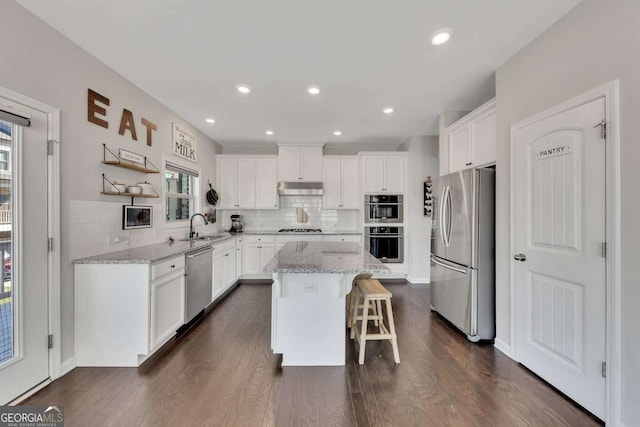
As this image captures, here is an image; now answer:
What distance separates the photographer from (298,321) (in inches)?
83.7

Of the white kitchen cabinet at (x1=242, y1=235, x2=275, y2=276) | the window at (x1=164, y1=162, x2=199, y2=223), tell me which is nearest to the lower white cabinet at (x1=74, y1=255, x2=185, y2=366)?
the window at (x1=164, y1=162, x2=199, y2=223)

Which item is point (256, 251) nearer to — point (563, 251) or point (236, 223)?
point (236, 223)

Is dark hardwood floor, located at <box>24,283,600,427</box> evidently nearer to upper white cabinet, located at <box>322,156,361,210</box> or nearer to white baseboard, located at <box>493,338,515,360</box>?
white baseboard, located at <box>493,338,515,360</box>

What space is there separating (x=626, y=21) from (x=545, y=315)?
1910mm

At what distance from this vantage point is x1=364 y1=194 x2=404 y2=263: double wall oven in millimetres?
4648

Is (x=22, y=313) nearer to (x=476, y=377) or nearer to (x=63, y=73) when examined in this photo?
(x=63, y=73)

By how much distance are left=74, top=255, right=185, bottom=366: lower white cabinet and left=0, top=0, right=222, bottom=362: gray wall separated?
79 millimetres

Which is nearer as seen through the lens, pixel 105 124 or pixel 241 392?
pixel 241 392

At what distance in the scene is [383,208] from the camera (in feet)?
15.5

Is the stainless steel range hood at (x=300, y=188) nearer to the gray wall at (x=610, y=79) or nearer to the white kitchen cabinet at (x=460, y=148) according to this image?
the white kitchen cabinet at (x=460, y=148)

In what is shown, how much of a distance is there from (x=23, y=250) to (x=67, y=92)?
1.23 meters

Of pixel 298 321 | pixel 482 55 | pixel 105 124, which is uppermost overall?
pixel 482 55

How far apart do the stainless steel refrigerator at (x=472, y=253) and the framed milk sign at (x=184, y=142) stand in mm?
3549

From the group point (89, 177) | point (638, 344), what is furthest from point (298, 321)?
point (89, 177)
